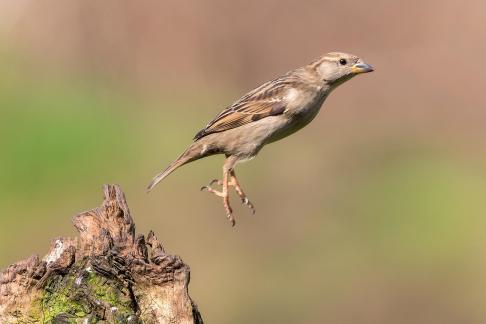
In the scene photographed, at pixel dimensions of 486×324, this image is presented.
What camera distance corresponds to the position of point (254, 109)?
8336mm

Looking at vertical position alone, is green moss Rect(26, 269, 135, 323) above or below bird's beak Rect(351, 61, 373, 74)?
below

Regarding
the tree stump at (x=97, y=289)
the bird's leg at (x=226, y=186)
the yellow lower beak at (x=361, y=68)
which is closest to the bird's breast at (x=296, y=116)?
the bird's leg at (x=226, y=186)

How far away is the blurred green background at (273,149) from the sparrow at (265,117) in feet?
16.3

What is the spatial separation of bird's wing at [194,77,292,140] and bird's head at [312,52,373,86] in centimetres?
25

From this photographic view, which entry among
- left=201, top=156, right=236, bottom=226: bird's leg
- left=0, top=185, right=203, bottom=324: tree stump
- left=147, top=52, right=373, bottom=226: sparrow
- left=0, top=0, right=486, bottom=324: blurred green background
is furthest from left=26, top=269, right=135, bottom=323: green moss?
left=0, top=0, right=486, bottom=324: blurred green background

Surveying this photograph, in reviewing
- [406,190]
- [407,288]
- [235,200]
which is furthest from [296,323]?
[406,190]

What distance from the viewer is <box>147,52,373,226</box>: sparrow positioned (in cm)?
803

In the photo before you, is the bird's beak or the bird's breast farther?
the bird's beak

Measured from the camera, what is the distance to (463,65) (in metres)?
19.0

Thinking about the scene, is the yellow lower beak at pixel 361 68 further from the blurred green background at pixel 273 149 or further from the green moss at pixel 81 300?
the blurred green background at pixel 273 149

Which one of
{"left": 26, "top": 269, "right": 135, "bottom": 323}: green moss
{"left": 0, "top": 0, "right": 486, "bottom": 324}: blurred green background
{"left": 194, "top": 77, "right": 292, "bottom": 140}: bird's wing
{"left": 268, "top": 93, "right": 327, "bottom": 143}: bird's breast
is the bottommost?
{"left": 26, "top": 269, "right": 135, "bottom": 323}: green moss

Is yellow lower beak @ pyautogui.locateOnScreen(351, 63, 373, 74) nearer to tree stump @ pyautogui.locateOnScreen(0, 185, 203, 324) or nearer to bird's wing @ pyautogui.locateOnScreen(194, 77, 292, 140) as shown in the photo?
bird's wing @ pyautogui.locateOnScreen(194, 77, 292, 140)

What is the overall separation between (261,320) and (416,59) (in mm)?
7525

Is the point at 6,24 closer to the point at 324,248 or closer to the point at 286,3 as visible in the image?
the point at 286,3
